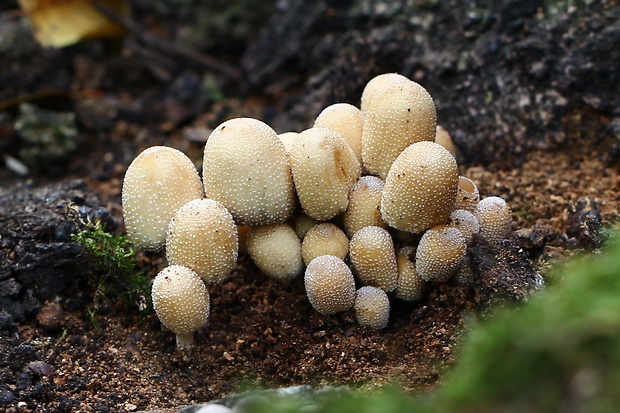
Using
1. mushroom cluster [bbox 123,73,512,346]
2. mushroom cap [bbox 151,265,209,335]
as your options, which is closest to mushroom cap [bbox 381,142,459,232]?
mushroom cluster [bbox 123,73,512,346]

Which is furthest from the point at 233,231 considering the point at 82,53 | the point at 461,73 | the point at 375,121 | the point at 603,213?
the point at 82,53

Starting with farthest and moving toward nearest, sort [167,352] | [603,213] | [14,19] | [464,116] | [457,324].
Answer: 1. [14,19]
2. [464,116]
3. [603,213]
4. [167,352]
5. [457,324]

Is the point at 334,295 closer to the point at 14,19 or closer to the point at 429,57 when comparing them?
the point at 429,57

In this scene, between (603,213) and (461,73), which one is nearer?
(603,213)

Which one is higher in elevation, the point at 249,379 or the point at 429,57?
the point at 429,57

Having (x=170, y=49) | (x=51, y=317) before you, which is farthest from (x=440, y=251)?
(x=170, y=49)

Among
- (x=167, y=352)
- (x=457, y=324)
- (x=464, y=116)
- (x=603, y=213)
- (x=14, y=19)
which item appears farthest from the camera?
(x=14, y=19)

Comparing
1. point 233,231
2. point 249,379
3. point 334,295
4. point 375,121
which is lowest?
point 249,379
